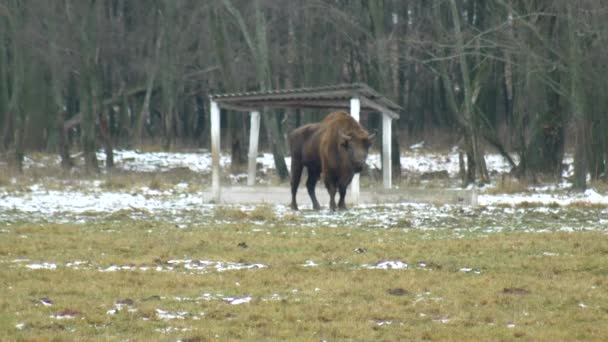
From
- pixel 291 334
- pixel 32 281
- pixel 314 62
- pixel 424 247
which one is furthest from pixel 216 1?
pixel 291 334

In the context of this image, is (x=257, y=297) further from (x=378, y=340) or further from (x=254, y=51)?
(x=254, y=51)

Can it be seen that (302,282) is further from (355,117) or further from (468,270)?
(355,117)

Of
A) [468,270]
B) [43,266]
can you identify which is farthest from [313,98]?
[468,270]

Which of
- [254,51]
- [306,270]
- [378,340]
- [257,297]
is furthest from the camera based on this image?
[254,51]

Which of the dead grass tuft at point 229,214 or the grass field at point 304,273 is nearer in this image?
the grass field at point 304,273

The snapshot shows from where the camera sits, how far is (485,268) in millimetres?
14461

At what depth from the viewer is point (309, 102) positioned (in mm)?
29047

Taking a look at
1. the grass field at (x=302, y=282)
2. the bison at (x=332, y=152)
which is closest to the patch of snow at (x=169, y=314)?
the grass field at (x=302, y=282)

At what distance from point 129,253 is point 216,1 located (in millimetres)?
26442

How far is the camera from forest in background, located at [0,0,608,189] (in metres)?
33.8

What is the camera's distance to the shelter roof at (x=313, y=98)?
2706 cm

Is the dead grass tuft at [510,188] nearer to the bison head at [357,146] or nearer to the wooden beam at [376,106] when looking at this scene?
the wooden beam at [376,106]

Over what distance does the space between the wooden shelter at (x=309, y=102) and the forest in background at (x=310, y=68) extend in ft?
12.5

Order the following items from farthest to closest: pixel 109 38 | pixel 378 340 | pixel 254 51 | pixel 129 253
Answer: pixel 109 38, pixel 254 51, pixel 129 253, pixel 378 340
